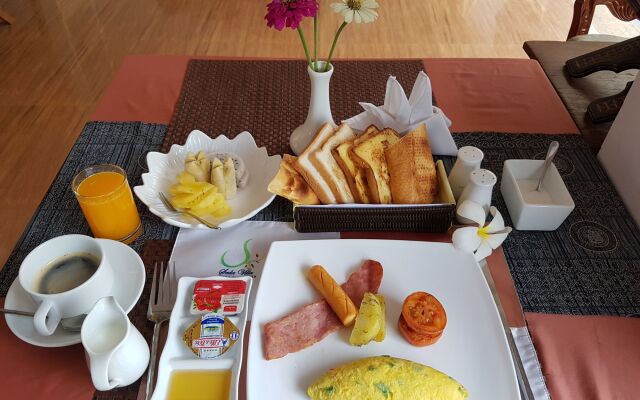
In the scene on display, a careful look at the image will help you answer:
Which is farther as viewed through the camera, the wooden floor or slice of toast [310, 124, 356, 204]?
the wooden floor

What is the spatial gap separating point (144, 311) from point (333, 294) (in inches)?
11.7

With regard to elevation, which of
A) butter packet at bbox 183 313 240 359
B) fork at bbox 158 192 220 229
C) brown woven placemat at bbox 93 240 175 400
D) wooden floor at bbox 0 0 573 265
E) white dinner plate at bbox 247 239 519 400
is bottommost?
wooden floor at bbox 0 0 573 265

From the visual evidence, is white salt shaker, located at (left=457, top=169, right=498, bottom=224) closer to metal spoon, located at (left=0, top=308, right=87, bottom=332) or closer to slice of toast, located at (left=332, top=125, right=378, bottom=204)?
slice of toast, located at (left=332, top=125, right=378, bottom=204)

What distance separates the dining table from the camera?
0.70 metres

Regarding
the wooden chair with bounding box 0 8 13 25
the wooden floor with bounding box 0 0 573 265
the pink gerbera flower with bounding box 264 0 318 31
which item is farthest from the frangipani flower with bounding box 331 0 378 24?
the wooden chair with bounding box 0 8 13 25

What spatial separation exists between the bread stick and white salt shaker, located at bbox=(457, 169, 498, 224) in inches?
10.9

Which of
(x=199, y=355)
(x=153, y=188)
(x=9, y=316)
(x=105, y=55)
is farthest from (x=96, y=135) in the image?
(x=105, y=55)

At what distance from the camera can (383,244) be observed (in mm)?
804

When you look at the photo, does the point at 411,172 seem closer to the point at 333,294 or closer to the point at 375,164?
the point at 375,164

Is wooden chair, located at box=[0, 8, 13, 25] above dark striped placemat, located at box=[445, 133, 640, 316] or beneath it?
beneath

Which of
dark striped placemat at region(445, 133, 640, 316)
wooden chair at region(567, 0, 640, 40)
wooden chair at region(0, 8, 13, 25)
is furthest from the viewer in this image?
wooden chair at region(0, 8, 13, 25)

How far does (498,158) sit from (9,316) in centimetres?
95

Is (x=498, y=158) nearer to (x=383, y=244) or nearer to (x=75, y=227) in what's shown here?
(x=383, y=244)

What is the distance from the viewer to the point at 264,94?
4.07 ft
